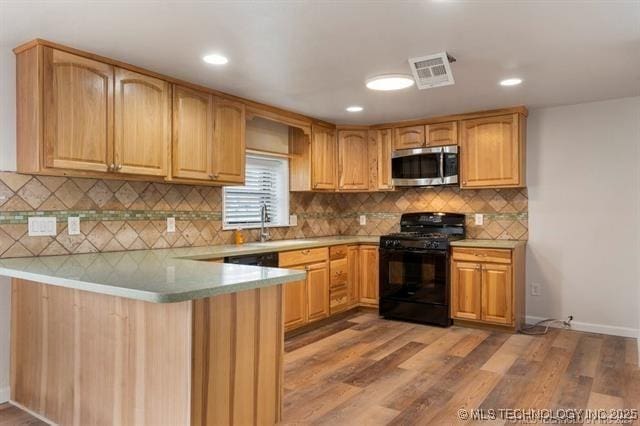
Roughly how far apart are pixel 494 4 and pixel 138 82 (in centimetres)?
230

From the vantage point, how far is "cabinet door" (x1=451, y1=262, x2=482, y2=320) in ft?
14.3

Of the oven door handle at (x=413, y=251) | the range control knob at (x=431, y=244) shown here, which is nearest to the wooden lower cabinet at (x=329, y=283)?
the oven door handle at (x=413, y=251)

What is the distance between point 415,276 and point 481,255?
0.70 metres

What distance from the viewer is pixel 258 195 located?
476 centimetres

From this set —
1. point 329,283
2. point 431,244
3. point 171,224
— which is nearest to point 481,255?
point 431,244

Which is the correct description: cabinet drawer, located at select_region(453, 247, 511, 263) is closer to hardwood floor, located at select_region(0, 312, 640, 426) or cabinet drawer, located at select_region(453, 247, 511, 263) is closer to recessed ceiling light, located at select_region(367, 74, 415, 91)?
hardwood floor, located at select_region(0, 312, 640, 426)

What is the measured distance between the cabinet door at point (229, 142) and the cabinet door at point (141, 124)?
0.48 metres

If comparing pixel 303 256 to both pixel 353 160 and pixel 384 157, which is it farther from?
pixel 384 157

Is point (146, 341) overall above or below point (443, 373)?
above

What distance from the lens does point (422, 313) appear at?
4.59 meters

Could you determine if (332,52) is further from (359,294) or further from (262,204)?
(359,294)

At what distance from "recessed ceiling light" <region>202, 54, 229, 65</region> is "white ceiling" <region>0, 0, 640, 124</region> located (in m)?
0.05

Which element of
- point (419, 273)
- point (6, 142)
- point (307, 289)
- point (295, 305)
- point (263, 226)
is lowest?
point (295, 305)

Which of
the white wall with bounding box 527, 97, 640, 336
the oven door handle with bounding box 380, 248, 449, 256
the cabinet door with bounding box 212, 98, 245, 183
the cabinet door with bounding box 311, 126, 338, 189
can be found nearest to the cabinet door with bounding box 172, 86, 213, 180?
the cabinet door with bounding box 212, 98, 245, 183
